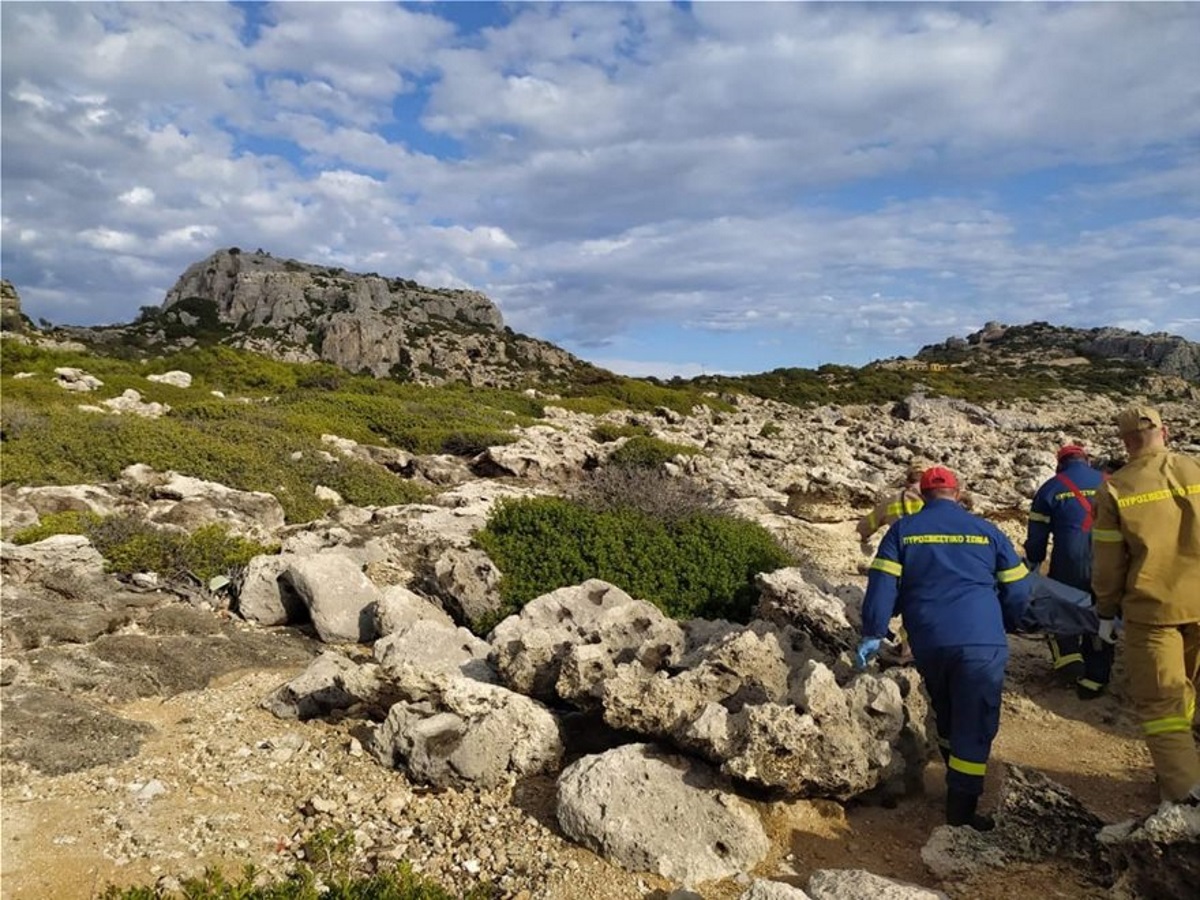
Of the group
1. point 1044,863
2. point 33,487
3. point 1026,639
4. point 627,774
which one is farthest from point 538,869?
point 33,487

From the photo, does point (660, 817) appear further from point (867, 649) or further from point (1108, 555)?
point (1108, 555)

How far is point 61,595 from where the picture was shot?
8211 millimetres

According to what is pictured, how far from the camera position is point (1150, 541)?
490 centimetres

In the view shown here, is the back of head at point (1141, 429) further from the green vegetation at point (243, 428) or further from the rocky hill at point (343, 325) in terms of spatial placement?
the rocky hill at point (343, 325)

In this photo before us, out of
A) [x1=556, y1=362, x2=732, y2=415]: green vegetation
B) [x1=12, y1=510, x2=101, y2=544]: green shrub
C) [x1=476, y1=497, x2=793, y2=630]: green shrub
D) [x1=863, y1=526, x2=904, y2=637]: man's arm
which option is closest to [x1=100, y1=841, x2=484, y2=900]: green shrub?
[x1=863, y1=526, x2=904, y2=637]: man's arm

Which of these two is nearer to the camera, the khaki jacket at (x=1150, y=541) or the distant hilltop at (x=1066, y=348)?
the khaki jacket at (x=1150, y=541)

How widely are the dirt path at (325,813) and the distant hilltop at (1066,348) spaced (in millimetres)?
83856

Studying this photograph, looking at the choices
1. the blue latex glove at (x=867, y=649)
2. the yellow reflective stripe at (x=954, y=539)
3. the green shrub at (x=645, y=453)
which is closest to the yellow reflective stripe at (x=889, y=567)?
the yellow reflective stripe at (x=954, y=539)

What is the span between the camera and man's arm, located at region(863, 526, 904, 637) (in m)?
5.35

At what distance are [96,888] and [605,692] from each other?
3.00m

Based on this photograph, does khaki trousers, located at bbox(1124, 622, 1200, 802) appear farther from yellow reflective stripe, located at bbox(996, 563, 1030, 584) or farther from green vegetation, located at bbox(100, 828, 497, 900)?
green vegetation, located at bbox(100, 828, 497, 900)

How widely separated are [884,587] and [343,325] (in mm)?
54982

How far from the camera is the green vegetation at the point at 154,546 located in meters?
Answer: 9.06

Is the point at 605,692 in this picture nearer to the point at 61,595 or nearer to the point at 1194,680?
the point at 1194,680
